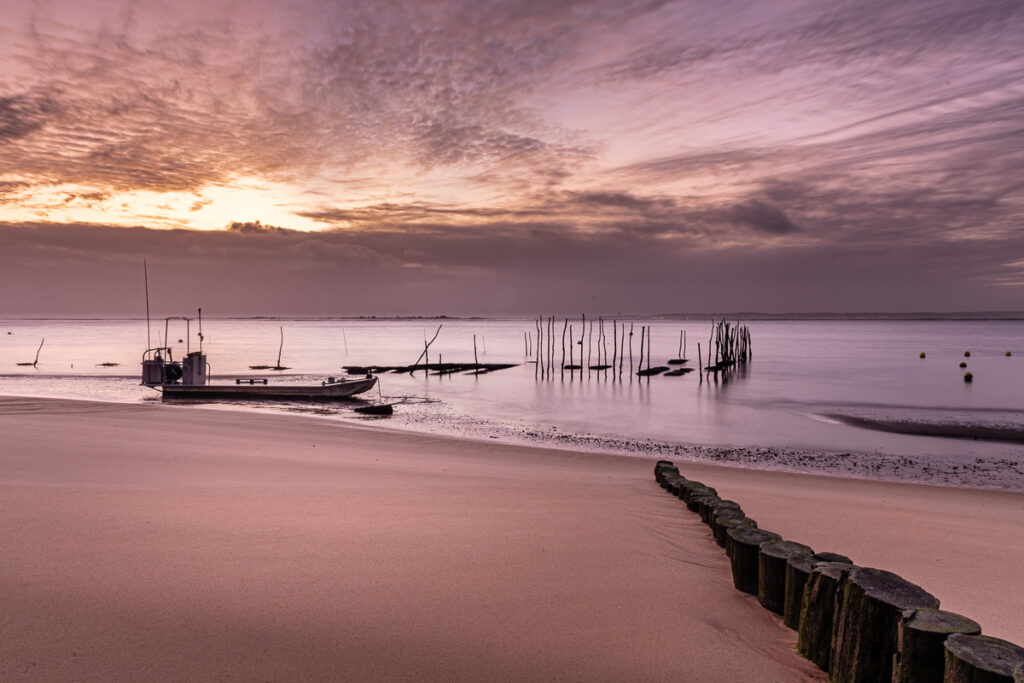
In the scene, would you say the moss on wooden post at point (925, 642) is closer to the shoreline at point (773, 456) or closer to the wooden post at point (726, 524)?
the wooden post at point (726, 524)

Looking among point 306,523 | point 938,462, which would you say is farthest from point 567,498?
point 938,462

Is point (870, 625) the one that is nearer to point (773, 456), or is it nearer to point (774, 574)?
point (774, 574)

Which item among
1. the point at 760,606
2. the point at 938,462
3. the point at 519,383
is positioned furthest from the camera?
the point at 519,383

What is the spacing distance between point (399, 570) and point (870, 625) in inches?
131

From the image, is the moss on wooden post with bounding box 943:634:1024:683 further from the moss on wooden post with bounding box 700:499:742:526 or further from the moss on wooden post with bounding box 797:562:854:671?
the moss on wooden post with bounding box 700:499:742:526

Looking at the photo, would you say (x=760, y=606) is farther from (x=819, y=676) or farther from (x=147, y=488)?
(x=147, y=488)

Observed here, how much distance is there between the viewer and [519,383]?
38.8 m

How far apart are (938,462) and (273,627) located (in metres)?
17.5

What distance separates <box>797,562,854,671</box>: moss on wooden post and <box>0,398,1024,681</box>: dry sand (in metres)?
0.12

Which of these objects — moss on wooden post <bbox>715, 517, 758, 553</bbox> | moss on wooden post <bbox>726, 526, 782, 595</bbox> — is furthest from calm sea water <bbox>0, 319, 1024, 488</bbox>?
moss on wooden post <bbox>726, 526, 782, 595</bbox>

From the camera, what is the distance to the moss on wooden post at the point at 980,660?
252cm

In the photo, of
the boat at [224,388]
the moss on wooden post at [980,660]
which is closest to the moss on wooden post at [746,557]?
the moss on wooden post at [980,660]

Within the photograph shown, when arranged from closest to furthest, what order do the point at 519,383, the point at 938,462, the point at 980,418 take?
the point at 938,462 < the point at 980,418 < the point at 519,383

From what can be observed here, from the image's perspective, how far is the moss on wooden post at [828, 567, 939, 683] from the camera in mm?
3135
